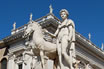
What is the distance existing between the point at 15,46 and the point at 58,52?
81.8 feet

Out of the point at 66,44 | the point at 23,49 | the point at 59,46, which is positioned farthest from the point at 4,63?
the point at 66,44

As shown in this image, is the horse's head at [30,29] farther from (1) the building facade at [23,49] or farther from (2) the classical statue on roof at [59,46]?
(1) the building facade at [23,49]

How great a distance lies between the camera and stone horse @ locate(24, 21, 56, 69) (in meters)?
8.05

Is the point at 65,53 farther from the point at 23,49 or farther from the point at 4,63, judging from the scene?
the point at 4,63

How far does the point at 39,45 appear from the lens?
805 centimetres

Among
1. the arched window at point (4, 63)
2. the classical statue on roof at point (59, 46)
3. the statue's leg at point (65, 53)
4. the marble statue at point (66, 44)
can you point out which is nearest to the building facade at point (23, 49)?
the arched window at point (4, 63)

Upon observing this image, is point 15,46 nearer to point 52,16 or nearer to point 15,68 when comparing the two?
point 15,68

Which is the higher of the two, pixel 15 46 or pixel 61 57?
pixel 15 46

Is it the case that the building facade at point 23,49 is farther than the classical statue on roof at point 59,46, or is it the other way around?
the building facade at point 23,49

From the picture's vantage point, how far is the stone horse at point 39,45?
8055 millimetres

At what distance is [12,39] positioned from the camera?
32.5m

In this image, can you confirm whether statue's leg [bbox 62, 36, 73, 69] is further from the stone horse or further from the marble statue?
the stone horse

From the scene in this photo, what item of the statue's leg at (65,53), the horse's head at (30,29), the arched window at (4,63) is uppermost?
the arched window at (4,63)

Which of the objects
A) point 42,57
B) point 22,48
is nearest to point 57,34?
point 42,57
